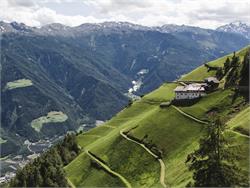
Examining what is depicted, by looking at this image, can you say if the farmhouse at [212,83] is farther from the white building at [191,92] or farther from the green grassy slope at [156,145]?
the green grassy slope at [156,145]

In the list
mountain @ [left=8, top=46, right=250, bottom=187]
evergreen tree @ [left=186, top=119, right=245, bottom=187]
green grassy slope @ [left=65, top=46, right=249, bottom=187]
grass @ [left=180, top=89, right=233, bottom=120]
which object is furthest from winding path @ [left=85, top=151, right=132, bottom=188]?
evergreen tree @ [left=186, top=119, right=245, bottom=187]

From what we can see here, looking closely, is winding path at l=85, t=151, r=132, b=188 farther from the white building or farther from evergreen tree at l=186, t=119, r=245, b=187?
evergreen tree at l=186, t=119, r=245, b=187

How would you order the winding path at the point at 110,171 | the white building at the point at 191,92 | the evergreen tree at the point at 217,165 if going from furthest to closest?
the white building at the point at 191,92 < the winding path at the point at 110,171 < the evergreen tree at the point at 217,165

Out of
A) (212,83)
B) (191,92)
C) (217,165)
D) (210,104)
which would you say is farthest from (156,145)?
(217,165)

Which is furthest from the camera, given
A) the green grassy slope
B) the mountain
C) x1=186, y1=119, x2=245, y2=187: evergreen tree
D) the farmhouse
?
the farmhouse

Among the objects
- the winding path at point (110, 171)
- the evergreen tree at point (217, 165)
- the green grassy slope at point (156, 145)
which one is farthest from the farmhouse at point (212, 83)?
the evergreen tree at point (217, 165)

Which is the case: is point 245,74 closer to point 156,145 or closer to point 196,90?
point 196,90

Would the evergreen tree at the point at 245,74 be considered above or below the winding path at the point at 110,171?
above

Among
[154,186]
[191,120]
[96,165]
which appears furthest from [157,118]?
[154,186]

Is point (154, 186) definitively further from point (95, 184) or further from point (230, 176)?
point (230, 176)
